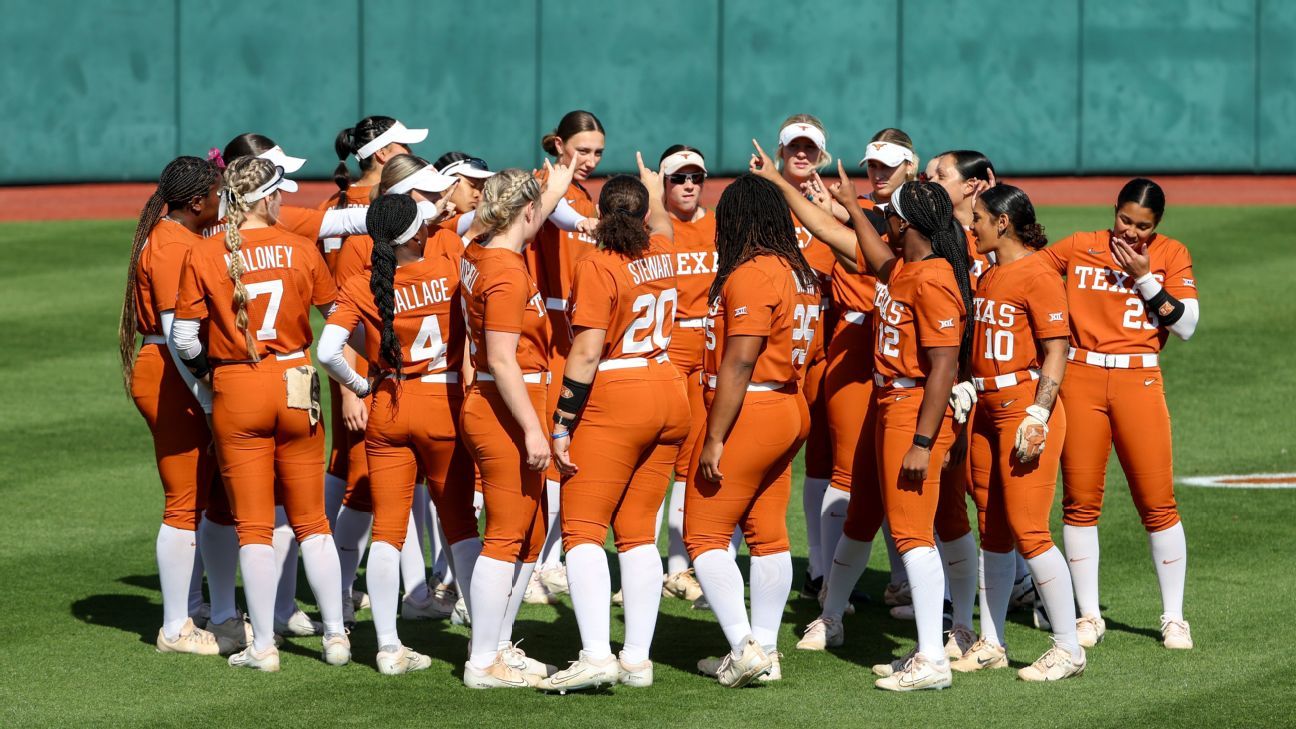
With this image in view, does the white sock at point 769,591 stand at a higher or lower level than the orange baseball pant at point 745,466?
lower

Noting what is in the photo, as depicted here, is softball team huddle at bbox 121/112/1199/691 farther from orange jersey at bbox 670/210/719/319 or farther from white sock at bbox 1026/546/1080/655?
orange jersey at bbox 670/210/719/319

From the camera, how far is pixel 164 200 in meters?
6.98

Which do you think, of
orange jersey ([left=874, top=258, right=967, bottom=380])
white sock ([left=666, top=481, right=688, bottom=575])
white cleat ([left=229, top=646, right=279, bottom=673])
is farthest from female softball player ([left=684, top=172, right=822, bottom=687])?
white cleat ([left=229, top=646, right=279, bottom=673])

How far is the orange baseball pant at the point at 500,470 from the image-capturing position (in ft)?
20.4

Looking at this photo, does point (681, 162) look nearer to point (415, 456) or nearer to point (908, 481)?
point (415, 456)

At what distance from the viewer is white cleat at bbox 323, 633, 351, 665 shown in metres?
6.65

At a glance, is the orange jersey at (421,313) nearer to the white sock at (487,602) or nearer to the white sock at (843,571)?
the white sock at (487,602)

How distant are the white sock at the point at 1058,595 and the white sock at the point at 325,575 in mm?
2798

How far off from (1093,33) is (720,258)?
664 inches

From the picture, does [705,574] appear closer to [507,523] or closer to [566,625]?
[507,523]

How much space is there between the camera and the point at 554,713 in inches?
235

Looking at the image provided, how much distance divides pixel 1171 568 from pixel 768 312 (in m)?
2.28

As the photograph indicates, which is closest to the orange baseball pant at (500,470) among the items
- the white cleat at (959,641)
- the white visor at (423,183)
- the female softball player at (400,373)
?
the female softball player at (400,373)

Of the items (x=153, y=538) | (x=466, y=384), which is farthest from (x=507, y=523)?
(x=153, y=538)
